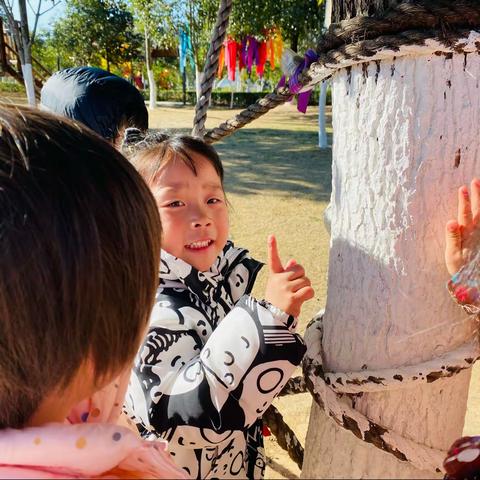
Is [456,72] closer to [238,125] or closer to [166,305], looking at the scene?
[166,305]

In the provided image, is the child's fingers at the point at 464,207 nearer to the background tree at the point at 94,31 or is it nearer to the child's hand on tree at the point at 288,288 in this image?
the child's hand on tree at the point at 288,288

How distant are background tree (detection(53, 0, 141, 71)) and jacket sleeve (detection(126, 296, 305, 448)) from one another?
2203cm

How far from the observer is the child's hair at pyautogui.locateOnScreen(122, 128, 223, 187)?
1183mm

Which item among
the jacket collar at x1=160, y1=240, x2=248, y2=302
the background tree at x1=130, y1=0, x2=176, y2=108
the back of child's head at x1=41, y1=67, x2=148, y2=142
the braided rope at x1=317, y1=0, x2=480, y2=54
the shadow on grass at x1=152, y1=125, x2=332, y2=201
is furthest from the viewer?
the background tree at x1=130, y1=0, x2=176, y2=108

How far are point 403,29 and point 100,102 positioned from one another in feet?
3.46

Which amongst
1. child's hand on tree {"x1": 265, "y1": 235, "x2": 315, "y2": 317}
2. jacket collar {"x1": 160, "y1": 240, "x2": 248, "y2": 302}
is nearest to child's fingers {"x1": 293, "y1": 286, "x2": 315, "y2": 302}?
child's hand on tree {"x1": 265, "y1": 235, "x2": 315, "y2": 317}

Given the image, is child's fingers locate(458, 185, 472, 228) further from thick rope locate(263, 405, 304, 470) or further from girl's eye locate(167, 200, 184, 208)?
thick rope locate(263, 405, 304, 470)

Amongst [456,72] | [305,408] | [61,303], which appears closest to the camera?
[61,303]

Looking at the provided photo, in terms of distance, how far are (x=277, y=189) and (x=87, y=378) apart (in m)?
5.69

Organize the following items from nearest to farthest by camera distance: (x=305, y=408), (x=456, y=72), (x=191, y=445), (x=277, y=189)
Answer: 1. (x=456, y=72)
2. (x=191, y=445)
3. (x=305, y=408)
4. (x=277, y=189)

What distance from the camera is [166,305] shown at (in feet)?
3.48

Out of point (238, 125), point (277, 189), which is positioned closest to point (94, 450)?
point (238, 125)

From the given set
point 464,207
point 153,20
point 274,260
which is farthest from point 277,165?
point 153,20

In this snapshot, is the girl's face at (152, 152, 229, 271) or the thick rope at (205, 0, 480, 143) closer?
the thick rope at (205, 0, 480, 143)
